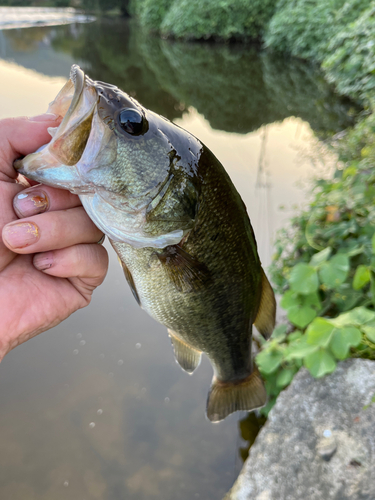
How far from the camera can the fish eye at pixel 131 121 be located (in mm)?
1026

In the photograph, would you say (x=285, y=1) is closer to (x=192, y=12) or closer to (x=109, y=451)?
(x=192, y=12)

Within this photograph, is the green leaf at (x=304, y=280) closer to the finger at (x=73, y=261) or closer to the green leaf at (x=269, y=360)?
the green leaf at (x=269, y=360)

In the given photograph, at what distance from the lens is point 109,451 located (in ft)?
8.61

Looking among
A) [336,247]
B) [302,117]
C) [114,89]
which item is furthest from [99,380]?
[302,117]

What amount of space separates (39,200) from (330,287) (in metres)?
1.68

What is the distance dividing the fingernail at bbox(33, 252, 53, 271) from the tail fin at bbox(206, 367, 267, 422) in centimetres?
116

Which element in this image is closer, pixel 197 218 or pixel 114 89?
pixel 114 89

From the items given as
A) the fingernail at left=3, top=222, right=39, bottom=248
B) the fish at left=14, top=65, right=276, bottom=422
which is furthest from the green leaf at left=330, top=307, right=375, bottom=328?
the fingernail at left=3, top=222, right=39, bottom=248

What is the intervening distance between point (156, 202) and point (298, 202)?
4.45 m

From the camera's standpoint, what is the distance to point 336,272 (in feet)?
6.67

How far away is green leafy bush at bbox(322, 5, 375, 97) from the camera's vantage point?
24.8 feet

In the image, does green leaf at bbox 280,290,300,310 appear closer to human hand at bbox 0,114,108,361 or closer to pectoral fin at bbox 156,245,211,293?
pectoral fin at bbox 156,245,211,293

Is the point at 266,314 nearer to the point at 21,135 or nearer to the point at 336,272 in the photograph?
the point at 336,272

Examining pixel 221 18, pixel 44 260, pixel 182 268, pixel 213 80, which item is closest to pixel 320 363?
pixel 182 268
